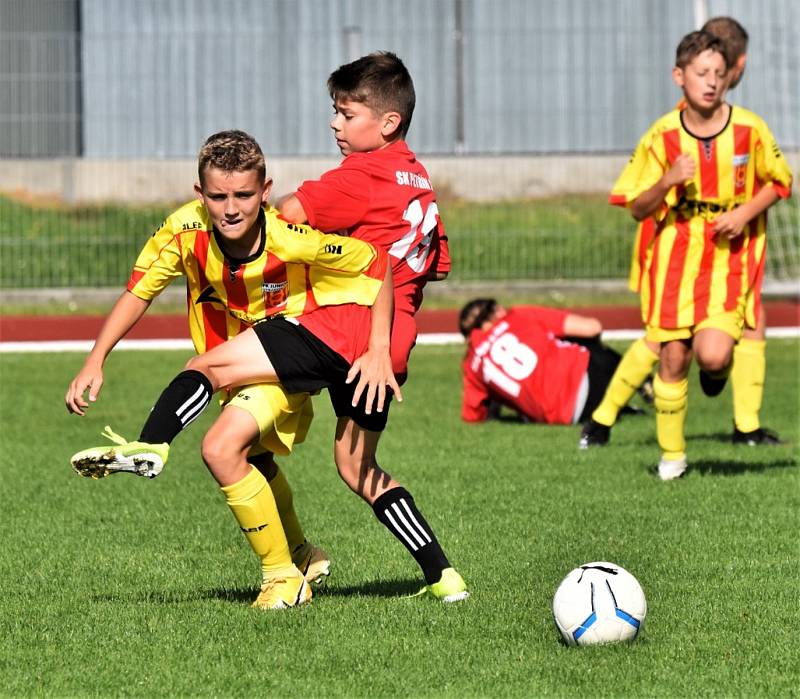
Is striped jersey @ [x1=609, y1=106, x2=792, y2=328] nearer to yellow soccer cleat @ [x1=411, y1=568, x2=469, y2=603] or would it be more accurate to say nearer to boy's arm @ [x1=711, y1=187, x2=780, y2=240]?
boy's arm @ [x1=711, y1=187, x2=780, y2=240]

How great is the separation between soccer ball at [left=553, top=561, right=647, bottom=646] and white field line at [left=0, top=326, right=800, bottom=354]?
964 cm

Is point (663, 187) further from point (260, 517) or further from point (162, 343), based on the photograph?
point (162, 343)

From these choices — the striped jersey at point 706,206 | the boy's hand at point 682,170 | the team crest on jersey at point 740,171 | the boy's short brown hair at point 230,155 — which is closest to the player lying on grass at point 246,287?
the boy's short brown hair at point 230,155

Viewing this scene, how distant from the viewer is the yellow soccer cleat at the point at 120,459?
4.82 meters

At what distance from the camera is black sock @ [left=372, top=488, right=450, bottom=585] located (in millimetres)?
5453

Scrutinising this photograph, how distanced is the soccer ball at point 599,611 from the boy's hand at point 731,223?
321cm

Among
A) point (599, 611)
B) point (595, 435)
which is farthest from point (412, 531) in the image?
point (595, 435)

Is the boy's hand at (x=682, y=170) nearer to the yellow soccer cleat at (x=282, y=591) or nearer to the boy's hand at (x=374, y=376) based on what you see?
the boy's hand at (x=374, y=376)

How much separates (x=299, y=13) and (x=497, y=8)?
284 cm

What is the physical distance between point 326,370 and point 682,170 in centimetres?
279

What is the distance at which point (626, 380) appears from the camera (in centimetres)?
913

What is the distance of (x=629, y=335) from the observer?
14781mm

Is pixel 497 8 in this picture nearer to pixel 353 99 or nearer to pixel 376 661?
pixel 353 99

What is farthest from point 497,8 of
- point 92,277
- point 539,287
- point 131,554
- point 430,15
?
point 131,554
